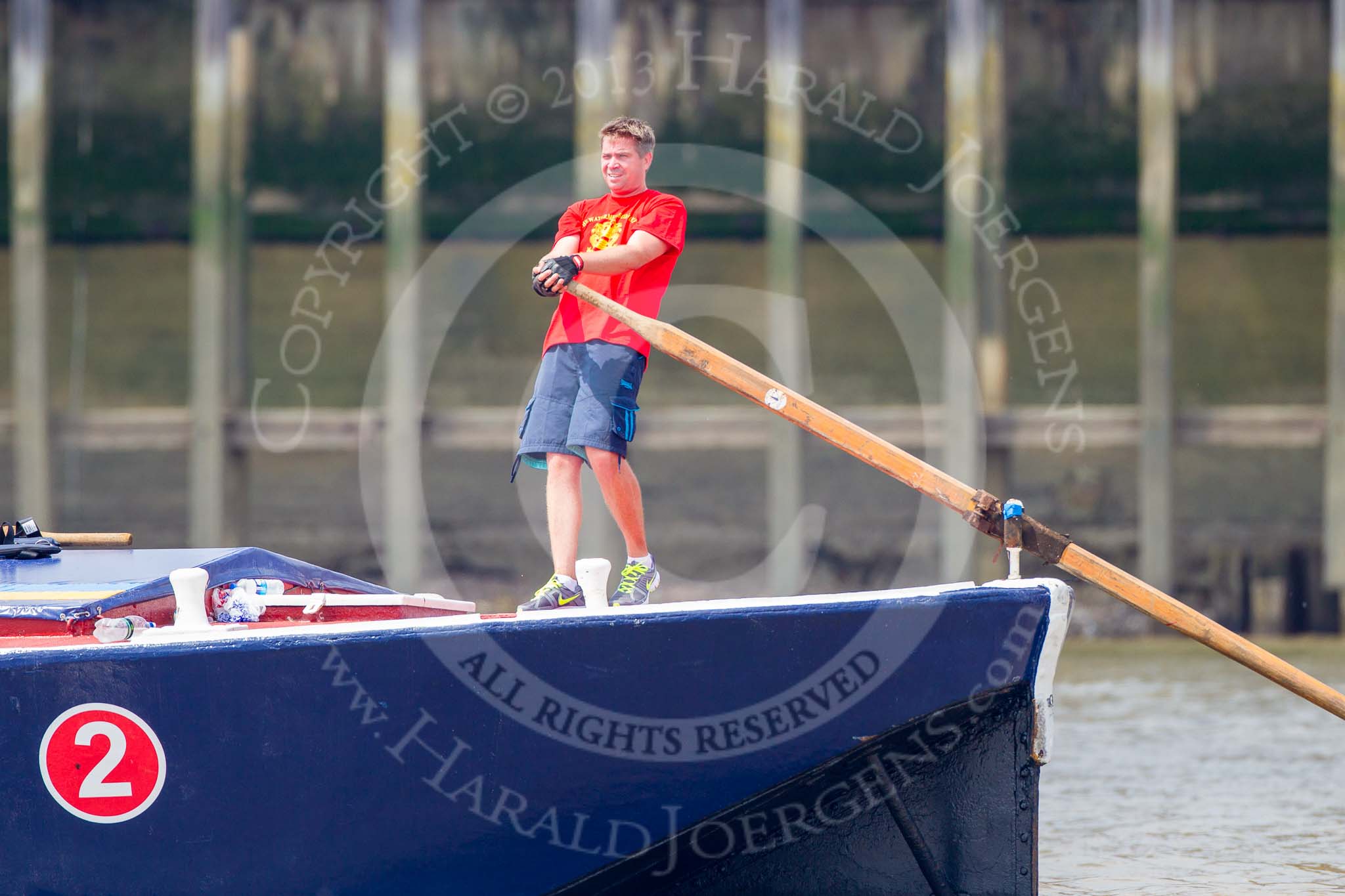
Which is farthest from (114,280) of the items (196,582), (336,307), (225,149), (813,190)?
(196,582)

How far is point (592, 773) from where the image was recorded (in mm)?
3887

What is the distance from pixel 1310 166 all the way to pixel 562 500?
698cm

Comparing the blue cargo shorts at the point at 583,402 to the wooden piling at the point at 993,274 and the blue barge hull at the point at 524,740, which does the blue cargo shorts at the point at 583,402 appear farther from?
the wooden piling at the point at 993,274

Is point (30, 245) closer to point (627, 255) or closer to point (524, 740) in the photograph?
point (627, 255)

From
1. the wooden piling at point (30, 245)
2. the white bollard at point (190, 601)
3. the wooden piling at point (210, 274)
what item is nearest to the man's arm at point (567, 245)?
the white bollard at point (190, 601)

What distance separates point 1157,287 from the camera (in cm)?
903

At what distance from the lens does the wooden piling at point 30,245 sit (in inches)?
362

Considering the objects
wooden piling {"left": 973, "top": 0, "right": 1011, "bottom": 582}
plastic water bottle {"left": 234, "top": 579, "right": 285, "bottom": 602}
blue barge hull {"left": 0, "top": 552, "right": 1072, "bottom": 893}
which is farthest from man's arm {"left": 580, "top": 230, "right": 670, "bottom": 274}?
wooden piling {"left": 973, "top": 0, "right": 1011, "bottom": 582}

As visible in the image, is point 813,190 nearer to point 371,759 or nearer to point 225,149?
point 225,149

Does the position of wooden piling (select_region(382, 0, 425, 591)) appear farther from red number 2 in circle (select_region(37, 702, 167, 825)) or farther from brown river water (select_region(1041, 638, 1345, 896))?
red number 2 in circle (select_region(37, 702, 167, 825))

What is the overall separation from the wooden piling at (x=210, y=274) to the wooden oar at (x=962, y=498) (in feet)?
17.3

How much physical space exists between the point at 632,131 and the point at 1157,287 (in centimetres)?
517

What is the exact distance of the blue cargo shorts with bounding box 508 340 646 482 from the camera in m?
4.54

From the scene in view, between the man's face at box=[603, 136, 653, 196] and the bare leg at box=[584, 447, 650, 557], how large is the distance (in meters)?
0.71
